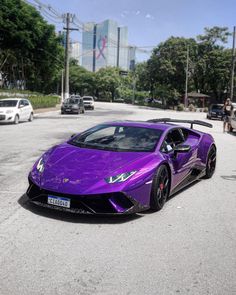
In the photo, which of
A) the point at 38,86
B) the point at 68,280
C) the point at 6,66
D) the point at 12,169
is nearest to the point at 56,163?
the point at 68,280

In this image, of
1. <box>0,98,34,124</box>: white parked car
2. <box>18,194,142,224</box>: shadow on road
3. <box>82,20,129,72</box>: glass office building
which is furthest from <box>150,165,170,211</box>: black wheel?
<box>82,20,129,72</box>: glass office building

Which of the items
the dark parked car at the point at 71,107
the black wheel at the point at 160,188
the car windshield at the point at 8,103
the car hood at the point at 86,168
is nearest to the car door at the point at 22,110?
the car windshield at the point at 8,103

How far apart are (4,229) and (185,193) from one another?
11.6 ft

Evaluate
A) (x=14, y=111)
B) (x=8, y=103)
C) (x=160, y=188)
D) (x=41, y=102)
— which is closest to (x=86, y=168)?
(x=160, y=188)

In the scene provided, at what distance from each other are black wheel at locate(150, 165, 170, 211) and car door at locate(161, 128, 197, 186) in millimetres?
308

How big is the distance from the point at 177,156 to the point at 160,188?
1.01 metres

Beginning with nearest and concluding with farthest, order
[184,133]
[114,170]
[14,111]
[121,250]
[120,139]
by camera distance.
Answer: [121,250] < [114,170] < [120,139] < [184,133] < [14,111]

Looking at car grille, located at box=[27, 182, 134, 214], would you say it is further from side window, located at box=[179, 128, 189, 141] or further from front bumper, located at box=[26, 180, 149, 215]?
side window, located at box=[179, 128, 189, 141]

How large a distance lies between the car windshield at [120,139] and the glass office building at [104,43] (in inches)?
1872

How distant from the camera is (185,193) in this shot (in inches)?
311

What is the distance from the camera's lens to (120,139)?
728cm

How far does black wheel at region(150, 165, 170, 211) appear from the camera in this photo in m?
6.25

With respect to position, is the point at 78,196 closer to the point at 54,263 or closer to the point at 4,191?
the point at 54,263

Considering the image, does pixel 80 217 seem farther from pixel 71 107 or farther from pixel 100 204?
pixel 71 107
